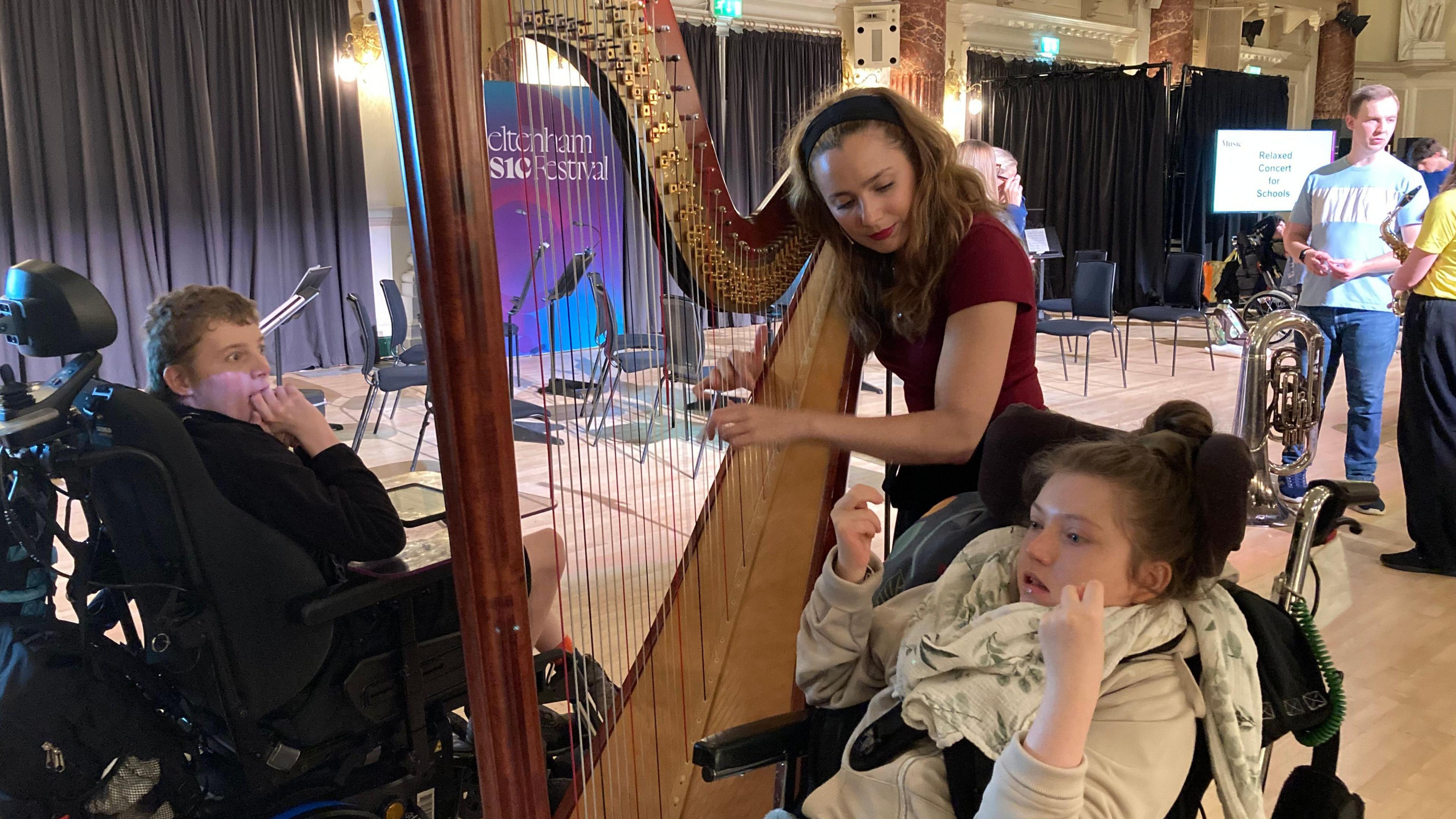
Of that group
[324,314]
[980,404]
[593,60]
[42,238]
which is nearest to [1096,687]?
[980,404]

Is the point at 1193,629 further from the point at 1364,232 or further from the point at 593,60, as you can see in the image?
the point at 1364,232

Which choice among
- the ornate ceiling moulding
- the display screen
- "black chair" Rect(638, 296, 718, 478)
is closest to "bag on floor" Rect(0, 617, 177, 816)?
"black chair" Rect(638, 296, 718, 478)

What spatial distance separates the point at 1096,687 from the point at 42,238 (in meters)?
6.26

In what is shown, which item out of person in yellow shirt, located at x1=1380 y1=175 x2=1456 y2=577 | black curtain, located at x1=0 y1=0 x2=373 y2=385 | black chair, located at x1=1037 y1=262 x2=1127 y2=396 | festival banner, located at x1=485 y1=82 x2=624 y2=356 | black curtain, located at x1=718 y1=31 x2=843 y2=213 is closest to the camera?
festival banner, located at x1=485 y1=82 x2=624 y2=356

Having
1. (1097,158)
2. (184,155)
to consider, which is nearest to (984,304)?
(184,155)

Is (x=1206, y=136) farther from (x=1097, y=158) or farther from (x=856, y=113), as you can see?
(x=856, y=113)

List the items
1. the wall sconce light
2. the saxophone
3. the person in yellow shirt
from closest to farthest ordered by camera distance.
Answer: the person in yellow shirt, the saxophone, the wall sconce light

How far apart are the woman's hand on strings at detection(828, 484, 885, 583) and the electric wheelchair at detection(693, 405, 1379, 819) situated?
17 cm

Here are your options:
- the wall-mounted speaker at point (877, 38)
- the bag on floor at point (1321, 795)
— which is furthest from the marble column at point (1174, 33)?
the bag on floor at point (1321, 795)

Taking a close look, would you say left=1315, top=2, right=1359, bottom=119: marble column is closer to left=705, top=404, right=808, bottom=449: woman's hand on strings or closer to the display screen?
the display screen

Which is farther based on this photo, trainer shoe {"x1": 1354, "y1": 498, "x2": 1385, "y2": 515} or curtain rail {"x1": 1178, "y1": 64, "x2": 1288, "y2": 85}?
curtain rail {"x1": 1178, "y1": 64, "x2": 1288, "y2": 85}

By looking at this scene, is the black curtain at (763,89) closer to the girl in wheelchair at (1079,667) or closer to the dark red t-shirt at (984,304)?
the dark red t-shirt at (984,304)

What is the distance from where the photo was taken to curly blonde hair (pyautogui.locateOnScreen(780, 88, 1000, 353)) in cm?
136

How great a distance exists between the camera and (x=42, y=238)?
5469 mm
